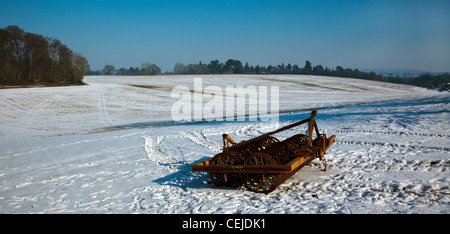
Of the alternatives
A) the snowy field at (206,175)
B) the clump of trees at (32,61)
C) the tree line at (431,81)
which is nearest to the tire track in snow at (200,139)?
the snowy field at (206,175)

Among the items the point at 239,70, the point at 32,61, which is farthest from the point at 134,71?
the point at 32,61

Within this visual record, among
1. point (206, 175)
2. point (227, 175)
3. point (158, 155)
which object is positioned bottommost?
point (158, 155)

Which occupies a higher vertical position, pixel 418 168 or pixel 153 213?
pixel 418 168

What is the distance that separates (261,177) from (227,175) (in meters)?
0.93

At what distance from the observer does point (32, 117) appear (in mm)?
27109

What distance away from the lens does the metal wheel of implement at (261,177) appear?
6863mm

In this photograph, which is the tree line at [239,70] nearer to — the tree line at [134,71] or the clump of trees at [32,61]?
the tree line at [134,71]

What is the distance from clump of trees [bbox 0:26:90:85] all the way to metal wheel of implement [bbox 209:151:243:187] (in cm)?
5028

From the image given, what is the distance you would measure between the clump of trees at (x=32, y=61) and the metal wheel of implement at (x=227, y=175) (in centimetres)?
5028

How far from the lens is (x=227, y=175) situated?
754 centimetres

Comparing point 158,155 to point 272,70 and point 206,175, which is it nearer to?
point 206,175
